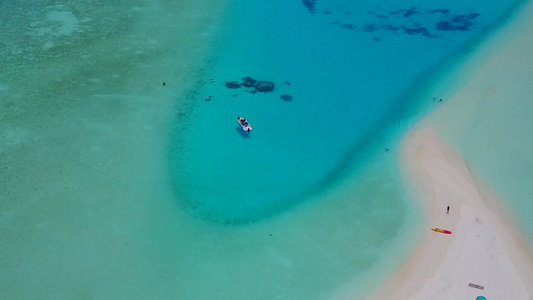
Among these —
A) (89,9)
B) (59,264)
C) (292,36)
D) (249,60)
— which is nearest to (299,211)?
(59,264)

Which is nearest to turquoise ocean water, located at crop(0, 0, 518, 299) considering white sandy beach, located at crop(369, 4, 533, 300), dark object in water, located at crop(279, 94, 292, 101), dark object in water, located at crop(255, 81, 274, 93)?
dark object in water, located at crop(279, 94, 292, 101)

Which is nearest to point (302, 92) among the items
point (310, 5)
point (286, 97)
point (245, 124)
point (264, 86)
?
point (286, 97)

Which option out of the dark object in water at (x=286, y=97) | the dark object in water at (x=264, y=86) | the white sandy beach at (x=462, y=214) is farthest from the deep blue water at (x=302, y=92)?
the white sandy beach at (x=462, y=214)

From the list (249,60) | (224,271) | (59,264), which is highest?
(249,60)

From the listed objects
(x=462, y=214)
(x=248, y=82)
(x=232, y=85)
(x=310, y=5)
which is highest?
(x=310, y=5)

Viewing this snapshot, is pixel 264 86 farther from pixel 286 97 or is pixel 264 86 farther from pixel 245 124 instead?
pixel 245 124

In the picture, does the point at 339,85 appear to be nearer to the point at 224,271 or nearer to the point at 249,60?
the point at 249,60

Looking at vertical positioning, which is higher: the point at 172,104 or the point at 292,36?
the point at 292,36
